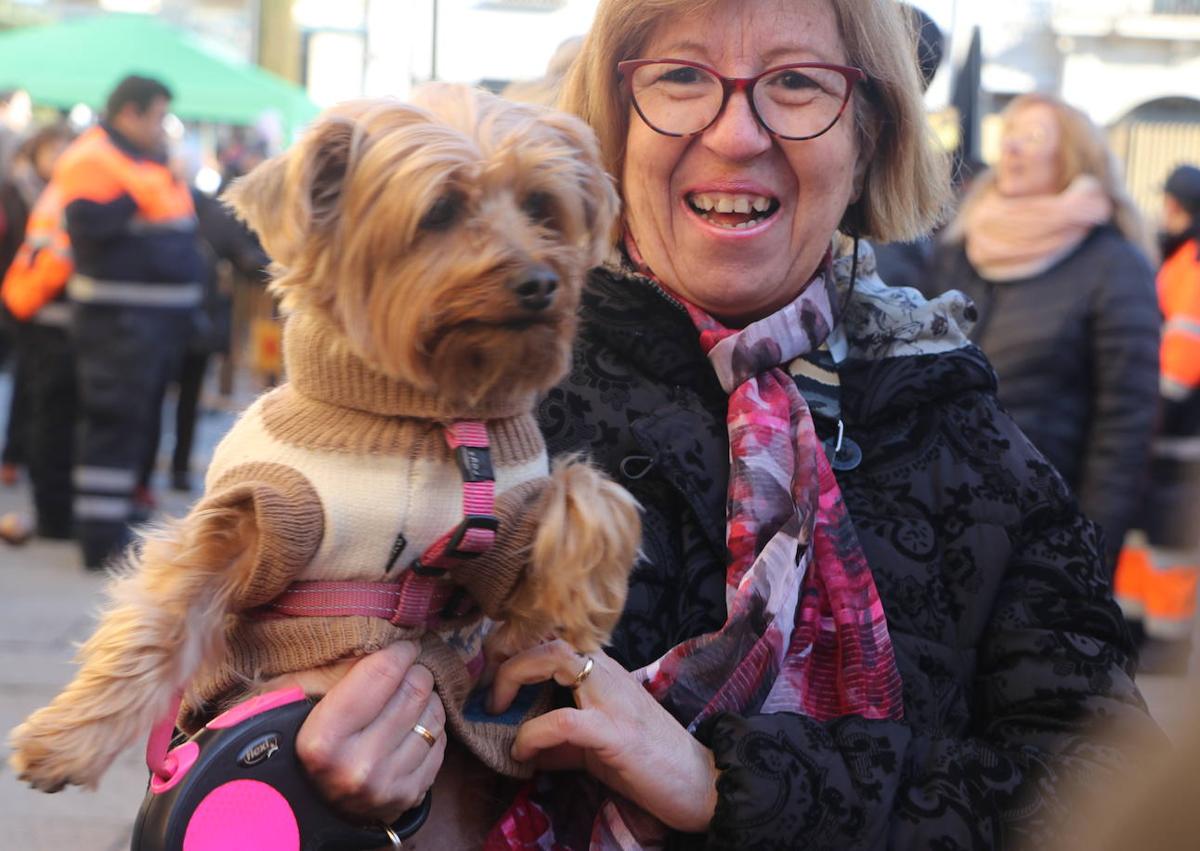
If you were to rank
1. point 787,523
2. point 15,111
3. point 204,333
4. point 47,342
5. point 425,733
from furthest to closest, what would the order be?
point 15,111
point 204,333
point 47,342
point 787,523
point 425,733

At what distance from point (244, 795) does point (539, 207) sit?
2.64 ft

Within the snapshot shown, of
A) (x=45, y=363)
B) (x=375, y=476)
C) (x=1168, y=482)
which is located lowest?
(x=45, y=363)

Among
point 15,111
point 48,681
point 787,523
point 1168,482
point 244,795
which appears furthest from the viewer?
point 15,111

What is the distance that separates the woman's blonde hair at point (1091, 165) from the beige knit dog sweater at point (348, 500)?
421 cm

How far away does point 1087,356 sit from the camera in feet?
17.3

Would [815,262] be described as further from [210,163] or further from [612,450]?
[210,163]

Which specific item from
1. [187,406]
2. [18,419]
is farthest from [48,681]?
[18,419]

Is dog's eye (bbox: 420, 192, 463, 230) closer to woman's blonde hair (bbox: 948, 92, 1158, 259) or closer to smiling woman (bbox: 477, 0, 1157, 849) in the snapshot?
smiling woman (bbox: 477, 0, 1157, 849)

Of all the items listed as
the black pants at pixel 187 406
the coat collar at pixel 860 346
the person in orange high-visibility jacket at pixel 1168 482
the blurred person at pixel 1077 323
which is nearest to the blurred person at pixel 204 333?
the black pants at pixel 187 406

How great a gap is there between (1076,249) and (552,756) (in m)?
4.03

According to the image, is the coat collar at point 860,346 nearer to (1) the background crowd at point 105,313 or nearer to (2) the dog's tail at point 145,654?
(2) the dog's tail at point 145,654

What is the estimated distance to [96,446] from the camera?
765cm

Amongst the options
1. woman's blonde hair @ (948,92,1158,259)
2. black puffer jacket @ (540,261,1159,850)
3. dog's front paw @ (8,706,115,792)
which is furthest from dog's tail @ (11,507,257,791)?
woman's blonde hair @ (948,92,1158,259)

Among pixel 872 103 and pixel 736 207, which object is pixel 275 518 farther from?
pixel 872 103
